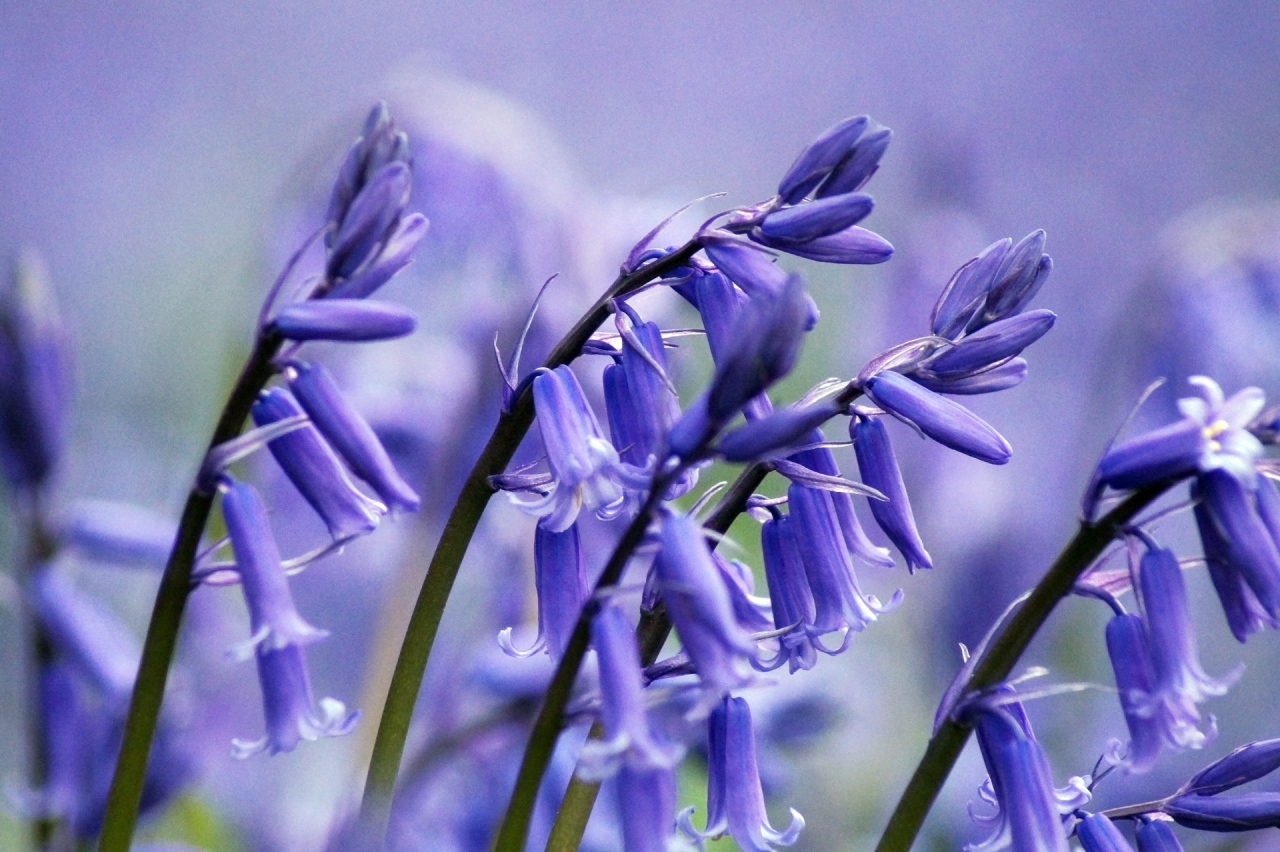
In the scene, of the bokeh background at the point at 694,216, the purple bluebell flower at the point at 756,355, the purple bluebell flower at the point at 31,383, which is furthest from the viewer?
the bokeh background at the point at 694,216

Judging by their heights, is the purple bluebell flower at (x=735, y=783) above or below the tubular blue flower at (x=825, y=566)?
below

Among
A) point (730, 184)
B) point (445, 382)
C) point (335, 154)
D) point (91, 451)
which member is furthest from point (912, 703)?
point (730, 184)

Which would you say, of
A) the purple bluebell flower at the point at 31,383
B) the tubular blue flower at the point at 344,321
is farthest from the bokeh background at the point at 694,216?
the tubular blue flower at the point at 344,321

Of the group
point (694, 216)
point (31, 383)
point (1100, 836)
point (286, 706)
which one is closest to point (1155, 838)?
point (1100, 836)

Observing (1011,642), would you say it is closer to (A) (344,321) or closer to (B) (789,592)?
(B) (789,592)

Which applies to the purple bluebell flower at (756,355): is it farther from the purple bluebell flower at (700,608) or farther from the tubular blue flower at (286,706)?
the tubular blue flower at (286,706)

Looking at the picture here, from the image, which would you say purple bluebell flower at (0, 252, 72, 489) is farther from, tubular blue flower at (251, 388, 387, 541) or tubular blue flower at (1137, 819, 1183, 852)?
tubular blue flower at (1137, 819, 1183, 852)
